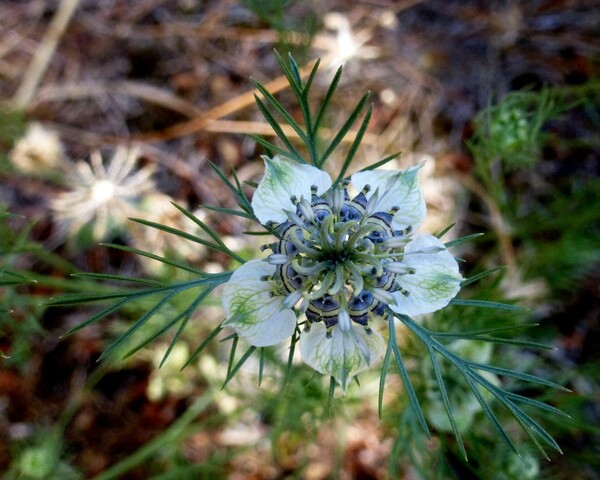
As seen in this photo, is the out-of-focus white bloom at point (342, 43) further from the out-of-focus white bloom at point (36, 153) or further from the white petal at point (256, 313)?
the white petal at point (256, 313)

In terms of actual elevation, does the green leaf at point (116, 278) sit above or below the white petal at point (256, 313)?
above

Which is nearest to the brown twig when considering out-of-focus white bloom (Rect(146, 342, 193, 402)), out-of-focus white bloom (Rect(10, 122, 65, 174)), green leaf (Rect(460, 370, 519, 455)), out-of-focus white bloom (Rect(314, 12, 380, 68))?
out-of-focus white bloom (Rect(10, 122, 65, 174))

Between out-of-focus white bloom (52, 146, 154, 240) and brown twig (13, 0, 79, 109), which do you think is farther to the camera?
brown twig (13, 0, 79, 109)

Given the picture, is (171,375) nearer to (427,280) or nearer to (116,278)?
(116,278)

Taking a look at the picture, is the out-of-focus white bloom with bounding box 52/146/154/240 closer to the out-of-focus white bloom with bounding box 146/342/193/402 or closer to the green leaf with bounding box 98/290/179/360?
the out-of-focus white bloom with bounding box 146/342/193/402

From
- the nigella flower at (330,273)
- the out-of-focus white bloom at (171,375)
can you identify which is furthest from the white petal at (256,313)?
the out-of-focus white bloom at (171,375)

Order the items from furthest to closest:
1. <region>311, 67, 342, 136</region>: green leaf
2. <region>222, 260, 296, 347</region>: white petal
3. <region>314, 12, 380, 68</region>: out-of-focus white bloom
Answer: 1. <region>314, 12, 380, 68</region>: out-of-focus white bloom
2. <region>222, 260, 296, 347</region>: white petal
3. <region>311, 67, 342, 136</region>: green leaf

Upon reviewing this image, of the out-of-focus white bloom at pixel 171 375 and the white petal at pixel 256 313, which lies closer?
the white petal at pixel 256 313

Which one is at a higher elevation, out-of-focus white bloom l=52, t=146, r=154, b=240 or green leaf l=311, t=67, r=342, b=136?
out-of-focus white bloom l=52, t=146, r=154, b=240
